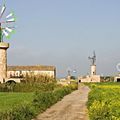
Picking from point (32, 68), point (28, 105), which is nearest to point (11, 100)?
point (28, 105)

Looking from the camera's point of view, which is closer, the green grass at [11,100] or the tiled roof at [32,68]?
the green grass at [11,100]

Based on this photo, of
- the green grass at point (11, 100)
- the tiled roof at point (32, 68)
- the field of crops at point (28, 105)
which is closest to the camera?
the field of crops at point (28, 105)

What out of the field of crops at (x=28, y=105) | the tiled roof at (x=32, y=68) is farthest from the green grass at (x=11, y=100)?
the tiled roof at (x=32, y=68)

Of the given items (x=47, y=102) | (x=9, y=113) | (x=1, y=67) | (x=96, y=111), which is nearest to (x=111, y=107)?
(x=96, y=111)

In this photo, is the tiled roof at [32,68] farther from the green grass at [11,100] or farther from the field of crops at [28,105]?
the green grass at [11,100]

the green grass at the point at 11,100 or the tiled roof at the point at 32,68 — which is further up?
the tiled roof at the point at 32,68

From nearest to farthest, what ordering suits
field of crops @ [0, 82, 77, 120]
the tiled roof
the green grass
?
field of crops @ [0, 82, 77, 120] < the green grass < the tiled roof

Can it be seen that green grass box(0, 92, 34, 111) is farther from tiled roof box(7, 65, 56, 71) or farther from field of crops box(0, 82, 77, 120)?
tiled roof box(7, 65, 56, 71)

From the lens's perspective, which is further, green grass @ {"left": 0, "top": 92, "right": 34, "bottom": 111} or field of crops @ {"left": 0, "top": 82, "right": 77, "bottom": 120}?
green grass @ {"left": 0, "top": 92, "right": 34, "bottom": 111}

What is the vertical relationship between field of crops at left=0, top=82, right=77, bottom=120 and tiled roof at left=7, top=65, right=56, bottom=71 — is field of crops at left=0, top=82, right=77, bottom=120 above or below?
below

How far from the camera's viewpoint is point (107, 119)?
14.5 m

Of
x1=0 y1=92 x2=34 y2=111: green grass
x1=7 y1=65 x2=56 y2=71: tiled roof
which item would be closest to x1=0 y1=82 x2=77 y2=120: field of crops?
x1=0 y1=92 x2=34 y2=111: green grass

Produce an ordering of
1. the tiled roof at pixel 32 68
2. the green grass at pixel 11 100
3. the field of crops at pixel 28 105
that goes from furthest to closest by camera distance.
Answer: the tiled roof at pixel 32 68, the green grass at pixel 11 100, the field of crops at pixel 28 105

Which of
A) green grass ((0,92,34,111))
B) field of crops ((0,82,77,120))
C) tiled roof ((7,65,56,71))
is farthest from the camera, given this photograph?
tiled roof ((7,65,56,71))
